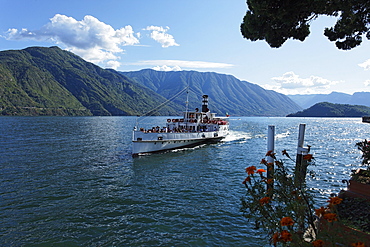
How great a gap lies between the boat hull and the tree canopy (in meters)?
19.9

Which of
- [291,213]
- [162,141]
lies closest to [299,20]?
[291,213]

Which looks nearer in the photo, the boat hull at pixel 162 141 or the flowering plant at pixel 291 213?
the flowering plant at pixel 291 213

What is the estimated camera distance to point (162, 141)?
1193 inches

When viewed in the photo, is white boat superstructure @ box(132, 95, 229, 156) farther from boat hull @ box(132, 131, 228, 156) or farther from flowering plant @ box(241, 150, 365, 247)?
flowering plant @ box(241, 150, 365, 247)

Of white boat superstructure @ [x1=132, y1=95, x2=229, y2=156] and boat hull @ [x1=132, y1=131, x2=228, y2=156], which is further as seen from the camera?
white boat superstructure @ [x1=132, y1=95, x2=229, y2=156]

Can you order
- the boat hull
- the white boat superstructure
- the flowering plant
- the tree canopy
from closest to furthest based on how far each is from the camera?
the flowering plant, the tree canopy, the boat hull, the white boat superstructure

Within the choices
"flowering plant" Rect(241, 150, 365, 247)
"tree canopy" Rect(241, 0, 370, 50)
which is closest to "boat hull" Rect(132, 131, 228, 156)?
"tree canopy" Rect(241, 0, 370, 50)

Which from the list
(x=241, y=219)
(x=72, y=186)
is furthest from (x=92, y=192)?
(x=241, y=219)

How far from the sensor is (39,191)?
1510 cm

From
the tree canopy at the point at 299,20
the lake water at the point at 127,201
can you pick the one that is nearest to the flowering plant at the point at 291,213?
the lake water at the point at 127,201

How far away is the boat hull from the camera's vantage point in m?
28.3

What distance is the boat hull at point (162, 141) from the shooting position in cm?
2834

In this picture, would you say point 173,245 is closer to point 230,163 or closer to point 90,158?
point 230,163

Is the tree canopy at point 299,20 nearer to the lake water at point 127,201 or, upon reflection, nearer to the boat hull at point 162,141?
the lake water at point 127,201
